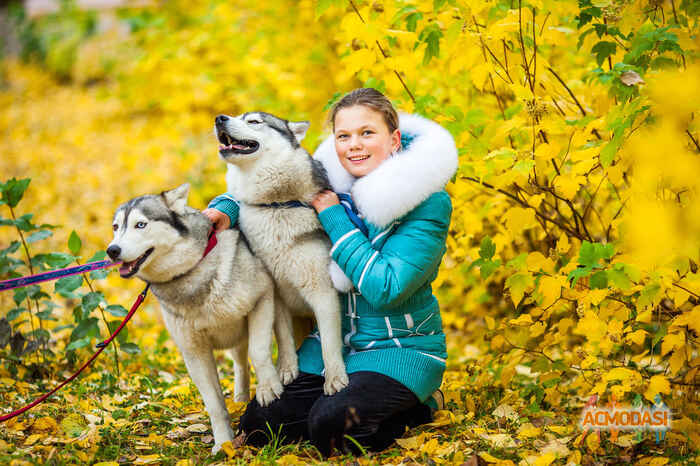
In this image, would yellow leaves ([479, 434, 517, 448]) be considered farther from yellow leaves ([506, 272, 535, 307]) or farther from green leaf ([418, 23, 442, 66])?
green leaf ([418, 23, 442, 66])

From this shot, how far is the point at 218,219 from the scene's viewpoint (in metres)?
2.99

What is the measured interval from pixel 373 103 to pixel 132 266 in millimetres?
1358

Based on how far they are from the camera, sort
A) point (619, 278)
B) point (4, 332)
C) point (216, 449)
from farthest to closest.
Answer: point (4, 332) < point (216, 449) < point (619, 278)

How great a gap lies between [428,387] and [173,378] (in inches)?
81.0

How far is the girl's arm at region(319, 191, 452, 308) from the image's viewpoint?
267cm

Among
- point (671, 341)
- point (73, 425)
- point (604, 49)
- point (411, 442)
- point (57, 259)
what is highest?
point (604, 49)

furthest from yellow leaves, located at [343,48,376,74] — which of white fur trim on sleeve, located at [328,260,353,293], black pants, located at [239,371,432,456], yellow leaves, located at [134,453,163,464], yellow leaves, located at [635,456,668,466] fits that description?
yellow leaves, located at [635,456,668,466]

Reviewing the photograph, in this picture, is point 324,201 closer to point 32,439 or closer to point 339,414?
point 339,414

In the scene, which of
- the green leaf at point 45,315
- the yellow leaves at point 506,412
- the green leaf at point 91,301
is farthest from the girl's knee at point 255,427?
the green leaf at point 45,315

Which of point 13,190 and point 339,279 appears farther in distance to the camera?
point 13,190

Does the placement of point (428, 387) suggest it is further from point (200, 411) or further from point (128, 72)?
point (128, 72)

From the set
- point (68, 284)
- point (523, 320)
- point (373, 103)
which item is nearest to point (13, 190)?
point (68, 284)

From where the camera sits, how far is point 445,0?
273 cm

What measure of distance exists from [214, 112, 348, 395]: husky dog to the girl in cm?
9
